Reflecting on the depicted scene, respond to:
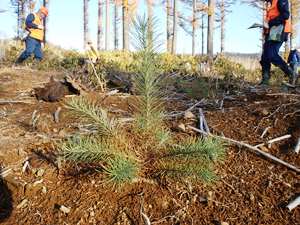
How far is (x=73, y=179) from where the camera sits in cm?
251

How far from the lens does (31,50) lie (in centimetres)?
1059

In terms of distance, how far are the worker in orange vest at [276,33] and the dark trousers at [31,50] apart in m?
6.52

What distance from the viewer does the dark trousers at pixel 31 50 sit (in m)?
10.6

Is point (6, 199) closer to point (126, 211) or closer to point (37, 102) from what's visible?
point (126, 211)

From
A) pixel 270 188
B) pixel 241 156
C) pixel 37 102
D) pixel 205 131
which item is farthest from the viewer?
pixel 37 102

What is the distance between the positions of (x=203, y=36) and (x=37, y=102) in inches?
1448

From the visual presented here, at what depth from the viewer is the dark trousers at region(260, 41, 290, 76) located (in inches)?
256

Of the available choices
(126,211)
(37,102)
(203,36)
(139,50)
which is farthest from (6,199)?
(203,36)

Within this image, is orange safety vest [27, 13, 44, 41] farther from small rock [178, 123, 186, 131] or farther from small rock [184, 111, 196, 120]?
small rock [178, 123, 186, 131]

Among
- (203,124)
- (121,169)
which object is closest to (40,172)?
(121,169)

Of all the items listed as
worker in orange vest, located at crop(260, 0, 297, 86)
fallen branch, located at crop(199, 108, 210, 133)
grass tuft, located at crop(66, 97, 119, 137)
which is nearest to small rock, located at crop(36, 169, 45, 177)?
grass tuft, located at crop(66, 97, 119, 137)

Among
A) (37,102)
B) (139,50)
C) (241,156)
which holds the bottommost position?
(241,156)

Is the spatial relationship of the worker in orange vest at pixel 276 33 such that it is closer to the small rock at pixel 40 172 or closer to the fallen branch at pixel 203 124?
the fallen branch at pixel 203 124

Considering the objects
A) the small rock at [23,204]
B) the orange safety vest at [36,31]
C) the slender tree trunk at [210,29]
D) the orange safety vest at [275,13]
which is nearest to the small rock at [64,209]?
the small rock at [23,204]
